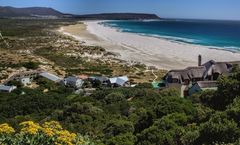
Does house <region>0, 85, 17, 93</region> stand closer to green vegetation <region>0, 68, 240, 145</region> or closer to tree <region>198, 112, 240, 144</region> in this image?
green vegetation <region>0, 68, 240, 145</region>

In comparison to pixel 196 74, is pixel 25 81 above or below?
below

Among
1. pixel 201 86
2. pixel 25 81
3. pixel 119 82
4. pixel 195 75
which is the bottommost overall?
pixel 25 81

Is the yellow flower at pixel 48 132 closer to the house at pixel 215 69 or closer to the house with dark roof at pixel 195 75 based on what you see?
the house with dark roof at pixel 195 75

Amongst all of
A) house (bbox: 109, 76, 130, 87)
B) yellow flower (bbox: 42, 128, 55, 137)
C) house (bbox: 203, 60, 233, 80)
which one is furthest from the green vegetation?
house (bbox: 109, 76, 130, 87)

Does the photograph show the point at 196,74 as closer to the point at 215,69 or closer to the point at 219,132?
the point at 215,69

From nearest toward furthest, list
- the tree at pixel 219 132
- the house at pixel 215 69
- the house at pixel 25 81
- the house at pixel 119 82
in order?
the tree at pixel 219 132 → the house at pixel 215 69 → the house at pixel 119 82 → the house at pixel 25 81

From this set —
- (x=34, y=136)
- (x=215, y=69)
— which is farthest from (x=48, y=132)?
(x=215, y=69)

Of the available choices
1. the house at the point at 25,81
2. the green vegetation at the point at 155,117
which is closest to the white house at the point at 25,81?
the house at the point at 25,81

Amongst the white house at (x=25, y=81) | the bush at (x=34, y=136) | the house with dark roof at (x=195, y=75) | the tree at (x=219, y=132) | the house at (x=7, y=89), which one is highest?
the bush at (x=34, y=136)

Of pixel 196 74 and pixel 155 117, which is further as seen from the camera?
pixel 196 74
